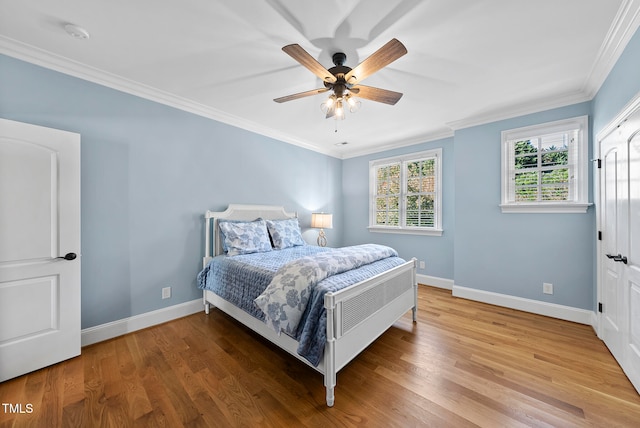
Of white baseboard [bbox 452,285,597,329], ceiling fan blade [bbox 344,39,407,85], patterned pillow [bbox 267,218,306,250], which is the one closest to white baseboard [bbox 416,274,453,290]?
white baseboard [bbox 452,285,597,329]

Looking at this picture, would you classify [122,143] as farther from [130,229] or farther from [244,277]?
[244,277]

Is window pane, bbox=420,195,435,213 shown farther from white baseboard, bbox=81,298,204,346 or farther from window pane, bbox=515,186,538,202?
white baseboard, bbox=81,298,204,346

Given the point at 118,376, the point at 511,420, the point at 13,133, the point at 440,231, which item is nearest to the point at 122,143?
the point at 13,133

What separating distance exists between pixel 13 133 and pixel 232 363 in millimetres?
2433

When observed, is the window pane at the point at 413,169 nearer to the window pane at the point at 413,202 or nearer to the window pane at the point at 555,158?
the window pane at the point at 413,202

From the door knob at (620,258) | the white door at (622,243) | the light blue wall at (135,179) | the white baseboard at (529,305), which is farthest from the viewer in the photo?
the white baseboard at (529,305)

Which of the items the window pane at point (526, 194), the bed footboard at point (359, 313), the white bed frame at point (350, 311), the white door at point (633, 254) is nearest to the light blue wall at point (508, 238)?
the window pane at point (526, 194)

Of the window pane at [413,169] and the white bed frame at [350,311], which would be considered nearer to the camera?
the white bed frame at [350,311]

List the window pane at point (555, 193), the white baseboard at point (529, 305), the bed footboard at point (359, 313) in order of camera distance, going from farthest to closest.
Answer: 1. the window pane at point (555, 193)
2. the white baseboard at point (529, 305)
3. the bed footboard at point (359, 313)

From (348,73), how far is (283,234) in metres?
2.24

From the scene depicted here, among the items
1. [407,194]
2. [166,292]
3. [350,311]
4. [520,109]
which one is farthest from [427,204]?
[166,292]

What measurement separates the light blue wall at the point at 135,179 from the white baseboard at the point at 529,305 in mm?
3433

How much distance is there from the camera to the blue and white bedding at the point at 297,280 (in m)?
1.67

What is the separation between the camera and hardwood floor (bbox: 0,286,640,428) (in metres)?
1.49
